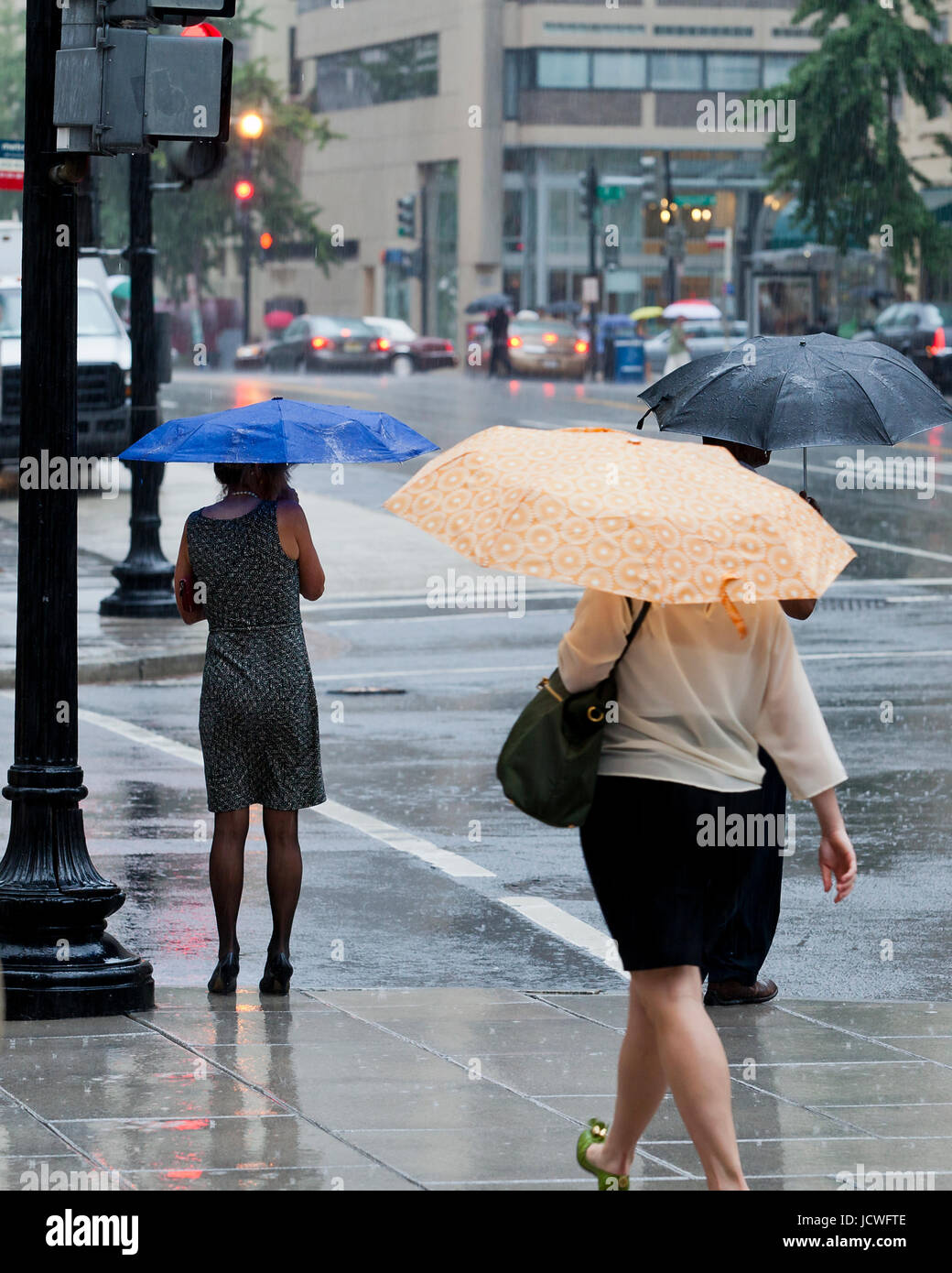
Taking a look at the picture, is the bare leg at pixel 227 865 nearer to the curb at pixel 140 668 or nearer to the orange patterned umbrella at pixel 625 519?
the orange patterned umbrella at pixel 625 519

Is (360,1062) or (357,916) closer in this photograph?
(360,1062)

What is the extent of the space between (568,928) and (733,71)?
73.8 meters

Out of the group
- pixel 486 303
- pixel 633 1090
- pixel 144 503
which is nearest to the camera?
pixel 633 1090

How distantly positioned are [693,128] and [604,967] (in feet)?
A: 241

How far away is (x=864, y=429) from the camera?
691 centimetres

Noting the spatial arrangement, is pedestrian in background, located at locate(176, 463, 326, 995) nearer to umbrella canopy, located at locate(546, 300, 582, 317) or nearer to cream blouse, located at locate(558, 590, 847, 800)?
cream blouse, located at locate(558, 590, 847, 800)

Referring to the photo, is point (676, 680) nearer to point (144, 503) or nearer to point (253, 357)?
point (144, 503)

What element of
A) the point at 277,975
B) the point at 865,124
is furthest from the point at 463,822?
the point at 865,124

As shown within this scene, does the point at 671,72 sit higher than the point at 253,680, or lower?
higher

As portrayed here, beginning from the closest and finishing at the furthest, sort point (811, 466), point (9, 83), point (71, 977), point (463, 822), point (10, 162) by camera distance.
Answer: point (71, 977), point (463, 822), point (10, 162), point (811, 466), point (9, 83)

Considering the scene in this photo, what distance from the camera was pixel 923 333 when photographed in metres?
43.2
